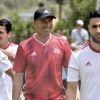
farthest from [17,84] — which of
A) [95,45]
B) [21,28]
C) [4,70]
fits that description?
[21,28]

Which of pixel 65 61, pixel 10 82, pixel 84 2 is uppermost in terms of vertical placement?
pixel 65 61

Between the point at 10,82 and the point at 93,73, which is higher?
the point at 93,73

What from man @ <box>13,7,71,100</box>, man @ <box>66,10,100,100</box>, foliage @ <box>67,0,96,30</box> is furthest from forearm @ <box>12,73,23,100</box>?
foliage @ <box>67,0,96,30</box>

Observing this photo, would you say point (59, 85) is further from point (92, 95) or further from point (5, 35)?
point (5, 35)

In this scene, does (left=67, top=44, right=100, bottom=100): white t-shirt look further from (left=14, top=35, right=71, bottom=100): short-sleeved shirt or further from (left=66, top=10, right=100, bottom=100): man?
(left=14, top=35, right=71, bottom=100): short-sleeved shirt

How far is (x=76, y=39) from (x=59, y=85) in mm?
12672

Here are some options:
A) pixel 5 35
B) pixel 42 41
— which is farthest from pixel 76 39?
pixel 42 41

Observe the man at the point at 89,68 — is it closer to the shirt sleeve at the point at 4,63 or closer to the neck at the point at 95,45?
the neck at the point at 95,45

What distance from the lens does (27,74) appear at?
729cm

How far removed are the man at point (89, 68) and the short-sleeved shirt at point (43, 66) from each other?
57 cm

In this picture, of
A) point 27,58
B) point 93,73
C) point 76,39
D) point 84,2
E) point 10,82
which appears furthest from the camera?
point 84,2

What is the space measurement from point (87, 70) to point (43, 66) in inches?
30.7

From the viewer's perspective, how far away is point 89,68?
21.6 ft

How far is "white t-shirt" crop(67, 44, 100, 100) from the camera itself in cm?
657
